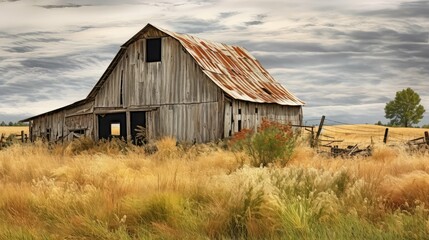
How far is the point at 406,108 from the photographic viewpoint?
Result: 75.8m

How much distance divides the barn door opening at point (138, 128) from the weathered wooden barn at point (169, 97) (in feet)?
0.22

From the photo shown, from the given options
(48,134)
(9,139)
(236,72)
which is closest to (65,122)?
(48,134)

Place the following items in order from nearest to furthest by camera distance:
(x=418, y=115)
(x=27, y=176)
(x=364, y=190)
Answer: (x=364, y=190) < (x=27, y=176) < (x=418, y=115)

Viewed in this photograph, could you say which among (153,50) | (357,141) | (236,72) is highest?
(153,50)

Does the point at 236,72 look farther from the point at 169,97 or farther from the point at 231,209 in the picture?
the point at 231,209

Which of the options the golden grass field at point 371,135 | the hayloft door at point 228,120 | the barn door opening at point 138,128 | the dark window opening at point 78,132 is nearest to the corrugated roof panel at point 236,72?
the hayloft door at point 228,120

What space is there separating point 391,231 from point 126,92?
22109 mm

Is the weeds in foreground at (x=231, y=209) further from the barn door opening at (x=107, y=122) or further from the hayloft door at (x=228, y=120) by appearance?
the barn door opening at (x=107, y=122)

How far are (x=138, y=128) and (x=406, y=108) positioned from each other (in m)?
54.9

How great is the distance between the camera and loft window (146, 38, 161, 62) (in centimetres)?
2734

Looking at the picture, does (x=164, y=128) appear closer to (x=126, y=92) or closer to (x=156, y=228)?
(x=126, y=92)

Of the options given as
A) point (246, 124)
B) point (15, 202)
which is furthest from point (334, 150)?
point (15, 202)

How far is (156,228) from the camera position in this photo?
8016mm

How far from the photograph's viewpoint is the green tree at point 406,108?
74.9 meters
